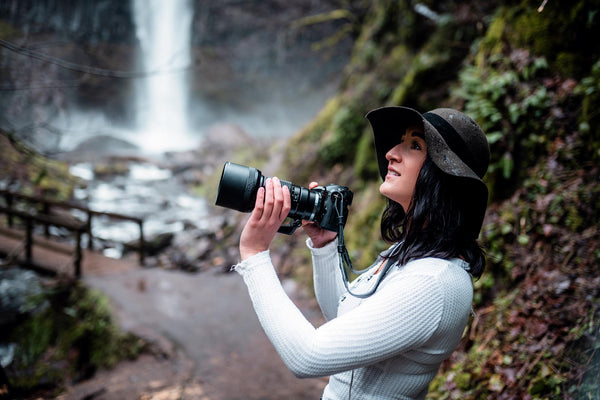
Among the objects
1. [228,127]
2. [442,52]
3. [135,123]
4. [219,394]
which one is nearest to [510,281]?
[219,394]

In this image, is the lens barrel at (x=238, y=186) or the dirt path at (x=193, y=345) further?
the dirt path at (x=193, y=345)

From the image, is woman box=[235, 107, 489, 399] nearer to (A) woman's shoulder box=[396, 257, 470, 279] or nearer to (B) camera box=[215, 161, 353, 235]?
(A) woman's shoulder box=[396, 257, 470, 279]

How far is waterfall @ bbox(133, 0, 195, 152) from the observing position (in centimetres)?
2645

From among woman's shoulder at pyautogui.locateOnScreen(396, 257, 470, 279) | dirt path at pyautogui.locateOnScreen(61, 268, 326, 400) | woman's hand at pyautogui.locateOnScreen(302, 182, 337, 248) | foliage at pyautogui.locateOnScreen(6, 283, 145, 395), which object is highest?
woman's shoulder at pyautogui.locateOnScreen(396, 257, 470, 279)

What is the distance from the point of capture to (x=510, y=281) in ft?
9.77

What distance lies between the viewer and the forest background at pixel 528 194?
2.33 meters

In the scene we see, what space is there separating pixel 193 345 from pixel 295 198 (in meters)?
3.93

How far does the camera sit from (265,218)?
4.23 ft

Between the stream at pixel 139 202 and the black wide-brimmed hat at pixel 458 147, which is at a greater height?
the black wide-brimmed hat at pixel 458 147

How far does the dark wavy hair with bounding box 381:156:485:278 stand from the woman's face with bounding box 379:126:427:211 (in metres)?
0.03

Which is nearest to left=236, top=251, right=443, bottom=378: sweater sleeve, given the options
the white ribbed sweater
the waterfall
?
the white ribbed sweater

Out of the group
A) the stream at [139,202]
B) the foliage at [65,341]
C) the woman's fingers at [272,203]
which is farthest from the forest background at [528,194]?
the stream at [139,202]

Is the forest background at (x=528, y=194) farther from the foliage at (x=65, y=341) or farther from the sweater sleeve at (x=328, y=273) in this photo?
the foliage at (x=65, y=341)

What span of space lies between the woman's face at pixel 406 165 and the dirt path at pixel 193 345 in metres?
3.06
